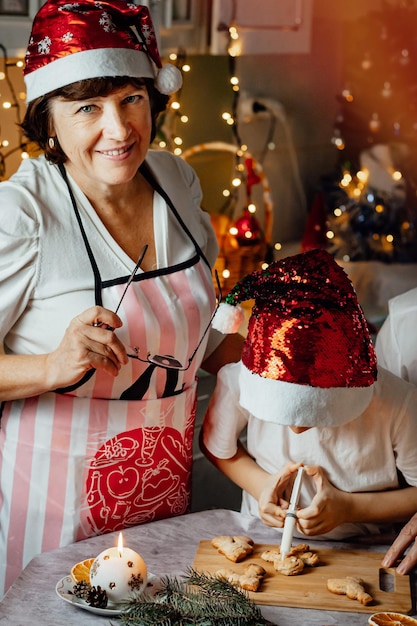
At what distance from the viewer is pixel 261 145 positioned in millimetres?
3715

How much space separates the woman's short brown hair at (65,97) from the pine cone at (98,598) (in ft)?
2.30

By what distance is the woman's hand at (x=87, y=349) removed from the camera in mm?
1328

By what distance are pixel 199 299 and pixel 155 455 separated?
270mm

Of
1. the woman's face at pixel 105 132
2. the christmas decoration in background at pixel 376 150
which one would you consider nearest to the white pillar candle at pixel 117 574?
the woman's face at pixel 105 132

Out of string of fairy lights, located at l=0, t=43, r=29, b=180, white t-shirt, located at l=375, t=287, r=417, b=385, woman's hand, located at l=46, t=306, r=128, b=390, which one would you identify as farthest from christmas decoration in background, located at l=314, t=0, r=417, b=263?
woman's hand, located at l=46, t=306, r=128, b=390

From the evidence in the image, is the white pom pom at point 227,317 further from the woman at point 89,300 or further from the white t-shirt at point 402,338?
the white t-shirt at point 402,338

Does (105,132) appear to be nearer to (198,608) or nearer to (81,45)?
(81,45)

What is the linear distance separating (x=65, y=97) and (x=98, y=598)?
2.48 ft

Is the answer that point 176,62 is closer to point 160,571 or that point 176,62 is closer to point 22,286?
point 22,286

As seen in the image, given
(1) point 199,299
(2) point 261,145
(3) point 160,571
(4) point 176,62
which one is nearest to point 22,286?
(1) point 199,299

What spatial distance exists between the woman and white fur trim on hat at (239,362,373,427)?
212mm

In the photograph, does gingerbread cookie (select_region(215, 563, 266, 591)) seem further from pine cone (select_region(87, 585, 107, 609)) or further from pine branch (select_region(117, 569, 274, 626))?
pine cone (select_region(87, 585, 107, 609))

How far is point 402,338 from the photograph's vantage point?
168 centimetres

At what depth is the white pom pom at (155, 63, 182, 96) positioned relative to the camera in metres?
1.56
